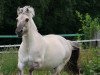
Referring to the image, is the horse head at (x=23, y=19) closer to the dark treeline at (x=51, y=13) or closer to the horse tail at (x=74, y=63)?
the horse tail at (x=74, y=63)

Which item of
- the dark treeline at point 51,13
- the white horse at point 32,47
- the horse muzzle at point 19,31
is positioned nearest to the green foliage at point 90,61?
the white horse at point 32,47

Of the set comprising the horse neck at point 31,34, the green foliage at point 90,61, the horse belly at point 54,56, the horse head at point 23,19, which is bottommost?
the green foliage at point 90,61

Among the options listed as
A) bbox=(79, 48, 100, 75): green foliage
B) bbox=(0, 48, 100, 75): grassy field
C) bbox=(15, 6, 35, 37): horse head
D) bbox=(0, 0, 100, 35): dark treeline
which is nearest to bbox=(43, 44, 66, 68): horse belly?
bbox=(15, 6, 35, 37): horse head

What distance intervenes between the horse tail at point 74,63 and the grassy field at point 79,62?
0.44m

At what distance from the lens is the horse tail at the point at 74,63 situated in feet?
33.4

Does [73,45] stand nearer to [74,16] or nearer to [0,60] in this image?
[0,60]

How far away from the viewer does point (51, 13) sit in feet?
149

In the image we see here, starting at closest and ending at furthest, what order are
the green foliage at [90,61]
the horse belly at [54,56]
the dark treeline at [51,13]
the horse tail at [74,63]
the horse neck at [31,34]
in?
the horse neck at [31,34]
the horse belly at [54,56]
the horse tail at [74,63]
the green foliage at [90,61]
the dark treeline at [51,13]

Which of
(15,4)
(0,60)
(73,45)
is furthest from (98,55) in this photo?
(15,4)

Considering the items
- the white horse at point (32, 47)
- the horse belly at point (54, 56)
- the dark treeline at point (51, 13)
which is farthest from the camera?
the dark treeline at point (51, 13)

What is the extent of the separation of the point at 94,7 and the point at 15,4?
491 inches

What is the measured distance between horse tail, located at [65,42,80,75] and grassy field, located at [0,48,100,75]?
44cm

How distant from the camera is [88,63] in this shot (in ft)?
37.3

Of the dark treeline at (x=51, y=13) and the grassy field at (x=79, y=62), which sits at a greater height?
the grassy field at (x=79, y=62)
